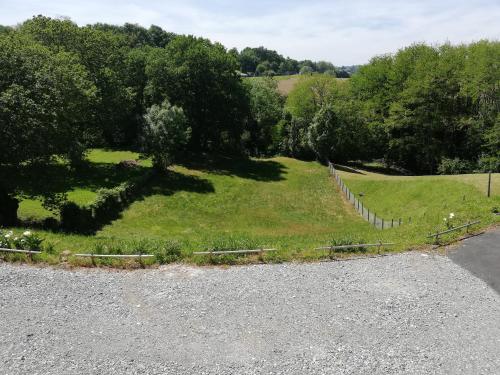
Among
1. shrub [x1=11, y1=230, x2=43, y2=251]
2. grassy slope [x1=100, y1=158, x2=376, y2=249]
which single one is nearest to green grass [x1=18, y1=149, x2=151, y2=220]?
grassy slope [x1=100, y1=158, x2=376, y2=249]

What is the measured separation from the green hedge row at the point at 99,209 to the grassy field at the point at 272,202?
1079 mm

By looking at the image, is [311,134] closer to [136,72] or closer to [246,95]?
[246,95]

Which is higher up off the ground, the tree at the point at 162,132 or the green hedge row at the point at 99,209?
the tree at the point at 162,132

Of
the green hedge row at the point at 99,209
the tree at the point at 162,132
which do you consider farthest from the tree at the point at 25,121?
the tree at the point at 162,132

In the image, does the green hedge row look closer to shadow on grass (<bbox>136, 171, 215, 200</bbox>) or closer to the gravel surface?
shadow on grass (<bbox>136, 171, 215, 200</bbox>)

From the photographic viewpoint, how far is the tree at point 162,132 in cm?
5388

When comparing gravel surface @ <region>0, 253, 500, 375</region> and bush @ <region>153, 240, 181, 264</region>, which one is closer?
gravel surface @ <region>0, 253, 500, 375</region>

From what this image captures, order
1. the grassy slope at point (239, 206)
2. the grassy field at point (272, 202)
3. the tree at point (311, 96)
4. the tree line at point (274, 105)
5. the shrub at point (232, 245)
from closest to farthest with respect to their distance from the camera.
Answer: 1. the shrub at point (232, 245)
2. the grassy field at point (272, 202)
3. the grassy slope at point (239, 206)
4. the tree line at point (274, 105)
5. the tree at point (311, 96)

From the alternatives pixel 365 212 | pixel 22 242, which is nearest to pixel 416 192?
pixel 365 212

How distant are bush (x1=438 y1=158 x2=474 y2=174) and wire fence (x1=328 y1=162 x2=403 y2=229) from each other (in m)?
14.7

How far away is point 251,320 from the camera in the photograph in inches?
627

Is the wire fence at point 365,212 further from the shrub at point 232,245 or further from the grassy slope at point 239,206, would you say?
the shrub at point 232,245

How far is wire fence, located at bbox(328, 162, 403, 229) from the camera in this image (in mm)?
40419

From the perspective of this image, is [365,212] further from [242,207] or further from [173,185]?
[173,185]
